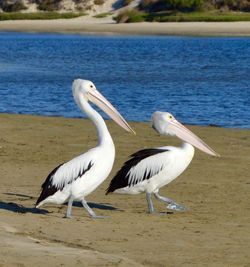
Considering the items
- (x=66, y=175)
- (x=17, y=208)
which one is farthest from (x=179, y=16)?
(x=66, y=175)

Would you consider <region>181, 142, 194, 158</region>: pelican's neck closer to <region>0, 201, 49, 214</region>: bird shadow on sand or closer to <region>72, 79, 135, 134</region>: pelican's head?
<region>72, 79, 135, 134</region>: pelican's head

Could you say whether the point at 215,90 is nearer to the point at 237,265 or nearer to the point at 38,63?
the point at 38,63

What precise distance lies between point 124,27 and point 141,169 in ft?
157

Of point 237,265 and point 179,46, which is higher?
point 237,265

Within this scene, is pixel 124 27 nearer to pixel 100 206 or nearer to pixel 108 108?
pixel 100 206

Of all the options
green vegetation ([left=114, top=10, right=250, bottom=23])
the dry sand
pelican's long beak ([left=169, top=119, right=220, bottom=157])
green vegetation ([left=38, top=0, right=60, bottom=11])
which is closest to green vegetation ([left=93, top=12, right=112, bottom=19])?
green vegetation ([left=114, top=10, right=250, bottom=23])

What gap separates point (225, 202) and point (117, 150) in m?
3.14

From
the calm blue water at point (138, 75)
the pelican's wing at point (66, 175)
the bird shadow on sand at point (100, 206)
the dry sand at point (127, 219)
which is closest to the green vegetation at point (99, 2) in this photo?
the calm blue water at point (138, 75)

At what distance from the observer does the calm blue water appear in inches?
704

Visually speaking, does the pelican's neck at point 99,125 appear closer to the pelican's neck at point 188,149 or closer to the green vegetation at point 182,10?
the pelican's neck at point 188,149

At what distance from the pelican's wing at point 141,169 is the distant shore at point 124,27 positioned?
1631 inches

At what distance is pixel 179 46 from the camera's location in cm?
4325

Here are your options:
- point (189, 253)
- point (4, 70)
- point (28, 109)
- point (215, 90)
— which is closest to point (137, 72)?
point (4, 70)

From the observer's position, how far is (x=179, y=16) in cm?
5784
